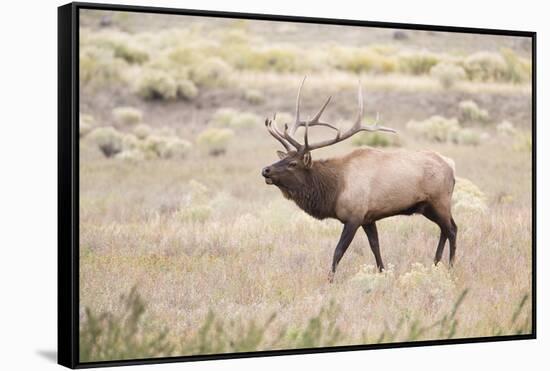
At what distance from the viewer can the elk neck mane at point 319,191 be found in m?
12.1

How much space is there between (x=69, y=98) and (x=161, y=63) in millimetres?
1063

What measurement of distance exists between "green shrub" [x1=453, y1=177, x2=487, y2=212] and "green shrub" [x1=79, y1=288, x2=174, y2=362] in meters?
3.38

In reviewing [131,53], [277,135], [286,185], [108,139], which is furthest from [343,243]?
[131,53]

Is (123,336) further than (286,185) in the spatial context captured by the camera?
No

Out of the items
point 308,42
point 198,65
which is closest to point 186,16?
point 198,65

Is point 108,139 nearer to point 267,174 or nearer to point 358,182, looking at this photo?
point 267,174

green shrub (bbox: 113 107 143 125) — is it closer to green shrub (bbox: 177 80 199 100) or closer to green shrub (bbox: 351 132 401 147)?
green shrub (bbox: 177 80 199 100)

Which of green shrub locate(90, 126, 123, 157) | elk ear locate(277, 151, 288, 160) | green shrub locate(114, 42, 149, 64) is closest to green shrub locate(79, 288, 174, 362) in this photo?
green shrub locate(90, 126, 123, 157)

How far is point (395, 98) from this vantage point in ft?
41.5

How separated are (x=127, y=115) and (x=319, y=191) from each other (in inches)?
79.6

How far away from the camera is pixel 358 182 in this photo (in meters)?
12.2

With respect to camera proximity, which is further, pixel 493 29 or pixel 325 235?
pixel 493 29

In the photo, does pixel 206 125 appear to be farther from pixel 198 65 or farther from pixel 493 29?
pixel 493 29

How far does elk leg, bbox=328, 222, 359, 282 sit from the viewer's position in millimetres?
12047
